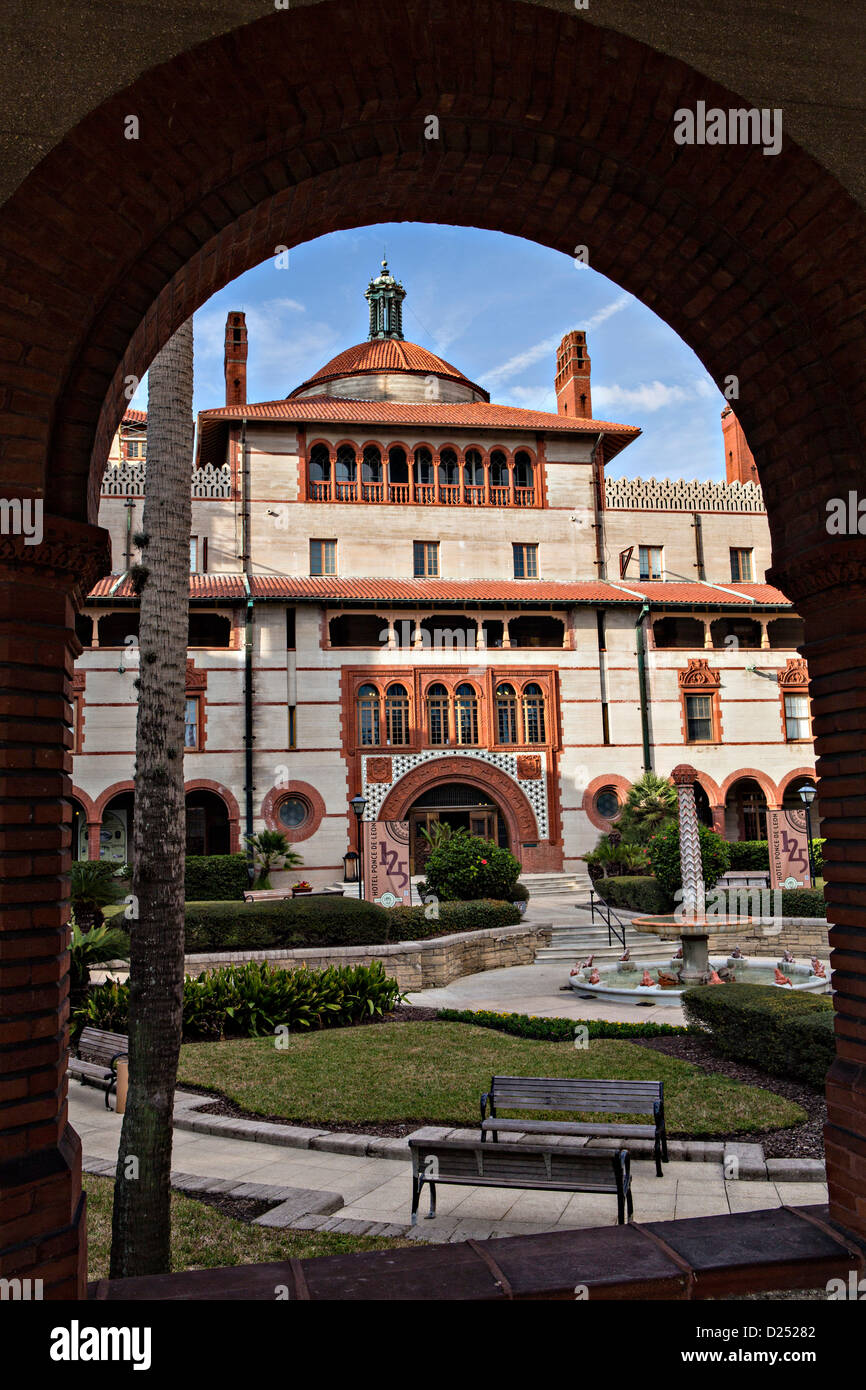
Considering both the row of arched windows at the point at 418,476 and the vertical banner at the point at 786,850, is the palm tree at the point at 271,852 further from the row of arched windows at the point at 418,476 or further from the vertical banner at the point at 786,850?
the vertical banner at the point at 786,850

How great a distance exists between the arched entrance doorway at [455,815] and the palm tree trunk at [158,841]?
2654cm

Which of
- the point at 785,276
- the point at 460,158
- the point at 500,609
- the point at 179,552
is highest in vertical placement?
the point at 500,609

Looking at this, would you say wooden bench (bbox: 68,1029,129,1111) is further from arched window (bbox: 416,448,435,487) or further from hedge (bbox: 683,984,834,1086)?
arched window (bbox: 416,448,435,487)

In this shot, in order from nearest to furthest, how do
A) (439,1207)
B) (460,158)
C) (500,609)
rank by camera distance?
(460,158) → (439,1207) → (500,609)

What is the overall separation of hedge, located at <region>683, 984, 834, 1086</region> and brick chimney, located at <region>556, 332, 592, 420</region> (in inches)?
1211

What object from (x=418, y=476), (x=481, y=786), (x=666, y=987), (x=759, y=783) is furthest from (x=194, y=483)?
(x=666, y=987)

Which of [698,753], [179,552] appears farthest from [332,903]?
[698,753]

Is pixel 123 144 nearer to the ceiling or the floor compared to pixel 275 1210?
nearer to the ceiling

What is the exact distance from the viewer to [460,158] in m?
5.12

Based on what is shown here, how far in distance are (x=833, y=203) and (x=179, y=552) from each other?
446 centimetres

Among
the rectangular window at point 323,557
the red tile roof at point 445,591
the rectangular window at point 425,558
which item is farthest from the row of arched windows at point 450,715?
the rectangular window at point 323,557

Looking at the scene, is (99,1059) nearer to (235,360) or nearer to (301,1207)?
(301,1207)

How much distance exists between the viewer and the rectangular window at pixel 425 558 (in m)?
35.2
